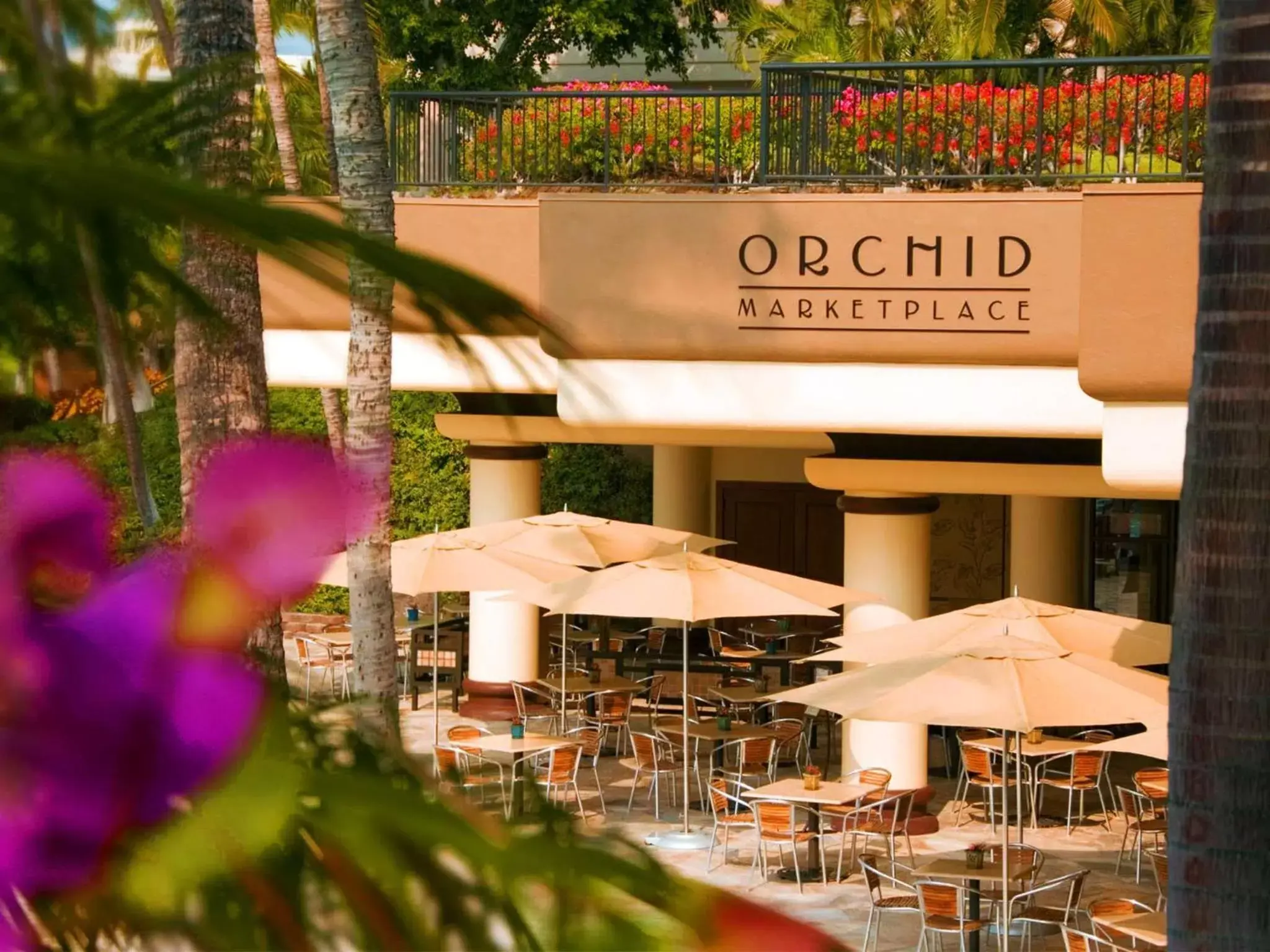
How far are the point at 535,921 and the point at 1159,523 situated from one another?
24.8 m

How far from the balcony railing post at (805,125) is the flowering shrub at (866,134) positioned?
0.02 meters

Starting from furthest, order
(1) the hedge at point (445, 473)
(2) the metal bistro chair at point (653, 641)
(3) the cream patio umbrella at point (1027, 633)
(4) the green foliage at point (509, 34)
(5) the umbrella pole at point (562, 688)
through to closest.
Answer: (4) the green foliage at point (509, 34) → (1) the hedge at point (445, 473) → (2) the metal bistro chair at point (653, 641) → (5) the umbrella pole at point (562, 688) → (3) the cream patio umbrella at point (1027, 633)

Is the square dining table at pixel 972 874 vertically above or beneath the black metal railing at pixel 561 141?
beneath

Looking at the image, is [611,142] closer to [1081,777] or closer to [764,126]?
[764,126]

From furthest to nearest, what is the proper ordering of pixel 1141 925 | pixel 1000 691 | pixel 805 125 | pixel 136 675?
pixel 805 125 → pixel 1000 691 → pixel 1141 925 → pixel 136 675

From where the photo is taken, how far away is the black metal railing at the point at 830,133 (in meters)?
14.5

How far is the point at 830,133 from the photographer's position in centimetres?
1563

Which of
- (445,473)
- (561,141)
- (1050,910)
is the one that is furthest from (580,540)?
(445,473)

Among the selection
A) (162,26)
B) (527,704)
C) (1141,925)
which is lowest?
(527,704)

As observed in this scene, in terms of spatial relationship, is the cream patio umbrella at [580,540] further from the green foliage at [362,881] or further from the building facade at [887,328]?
the green foliage at [362,881]

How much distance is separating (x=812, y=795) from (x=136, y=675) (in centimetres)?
1421

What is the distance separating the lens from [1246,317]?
624 centimetres

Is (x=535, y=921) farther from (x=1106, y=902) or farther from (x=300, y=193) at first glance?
(x=1106, y=902)

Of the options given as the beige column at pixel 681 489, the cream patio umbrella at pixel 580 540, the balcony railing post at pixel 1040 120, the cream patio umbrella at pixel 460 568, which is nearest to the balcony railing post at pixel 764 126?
the balcony railing post at pixel 1040 120
